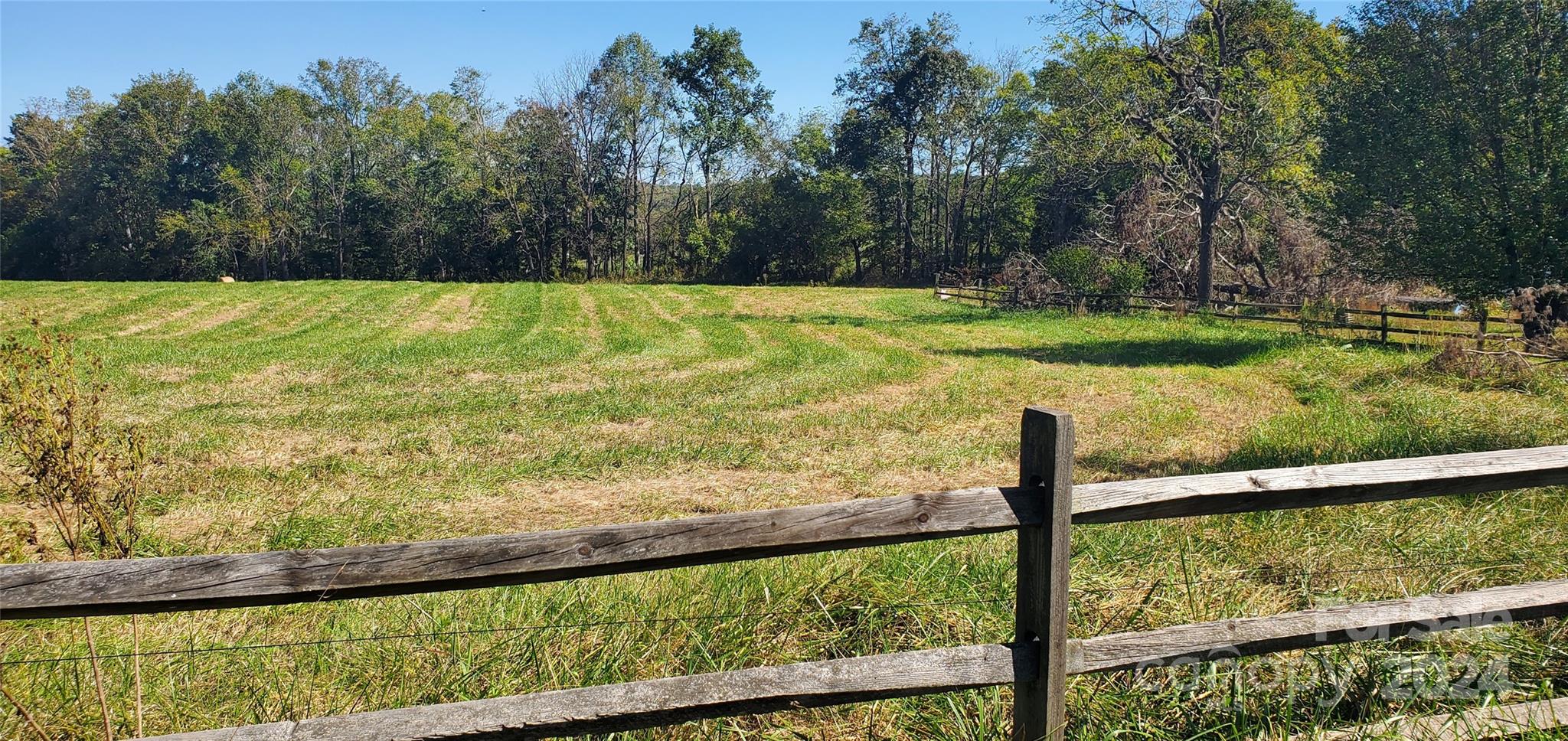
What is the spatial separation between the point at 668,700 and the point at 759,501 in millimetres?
5890

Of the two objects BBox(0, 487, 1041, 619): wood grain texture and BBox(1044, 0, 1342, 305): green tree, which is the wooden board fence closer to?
BBox(0, 487, 1041, 619): wood grain texture

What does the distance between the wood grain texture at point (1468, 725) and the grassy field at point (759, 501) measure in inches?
4.3

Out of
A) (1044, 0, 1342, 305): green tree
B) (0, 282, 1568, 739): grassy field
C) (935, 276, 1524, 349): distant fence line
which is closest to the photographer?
(0, 282, 1568, 739): grassy field

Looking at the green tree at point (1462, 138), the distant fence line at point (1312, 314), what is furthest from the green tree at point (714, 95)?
the green tree at point (1462, 138)

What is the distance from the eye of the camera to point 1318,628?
3.10m

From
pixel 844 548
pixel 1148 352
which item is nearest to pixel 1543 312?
pixel 1148 352

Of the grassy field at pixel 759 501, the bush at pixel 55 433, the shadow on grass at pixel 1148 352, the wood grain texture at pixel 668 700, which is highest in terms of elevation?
the bush at pixel 55 433

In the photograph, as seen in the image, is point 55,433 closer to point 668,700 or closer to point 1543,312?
point 668,700

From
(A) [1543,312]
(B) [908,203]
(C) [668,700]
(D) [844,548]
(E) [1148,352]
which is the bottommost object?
(E) [1148,352]

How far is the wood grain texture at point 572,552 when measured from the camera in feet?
7.62

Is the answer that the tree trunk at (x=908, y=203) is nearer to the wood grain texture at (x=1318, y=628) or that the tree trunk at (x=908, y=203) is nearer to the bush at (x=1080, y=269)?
the bush at (x=1080, y=269)

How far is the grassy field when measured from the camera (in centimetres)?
351

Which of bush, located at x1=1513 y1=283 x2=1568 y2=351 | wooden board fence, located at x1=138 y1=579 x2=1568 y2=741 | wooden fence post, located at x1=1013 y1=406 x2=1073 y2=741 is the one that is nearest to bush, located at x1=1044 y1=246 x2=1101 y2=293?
bush, located at x1=1513 y1=283 x2=1568 y2=351

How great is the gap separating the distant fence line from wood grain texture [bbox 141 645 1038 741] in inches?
596
